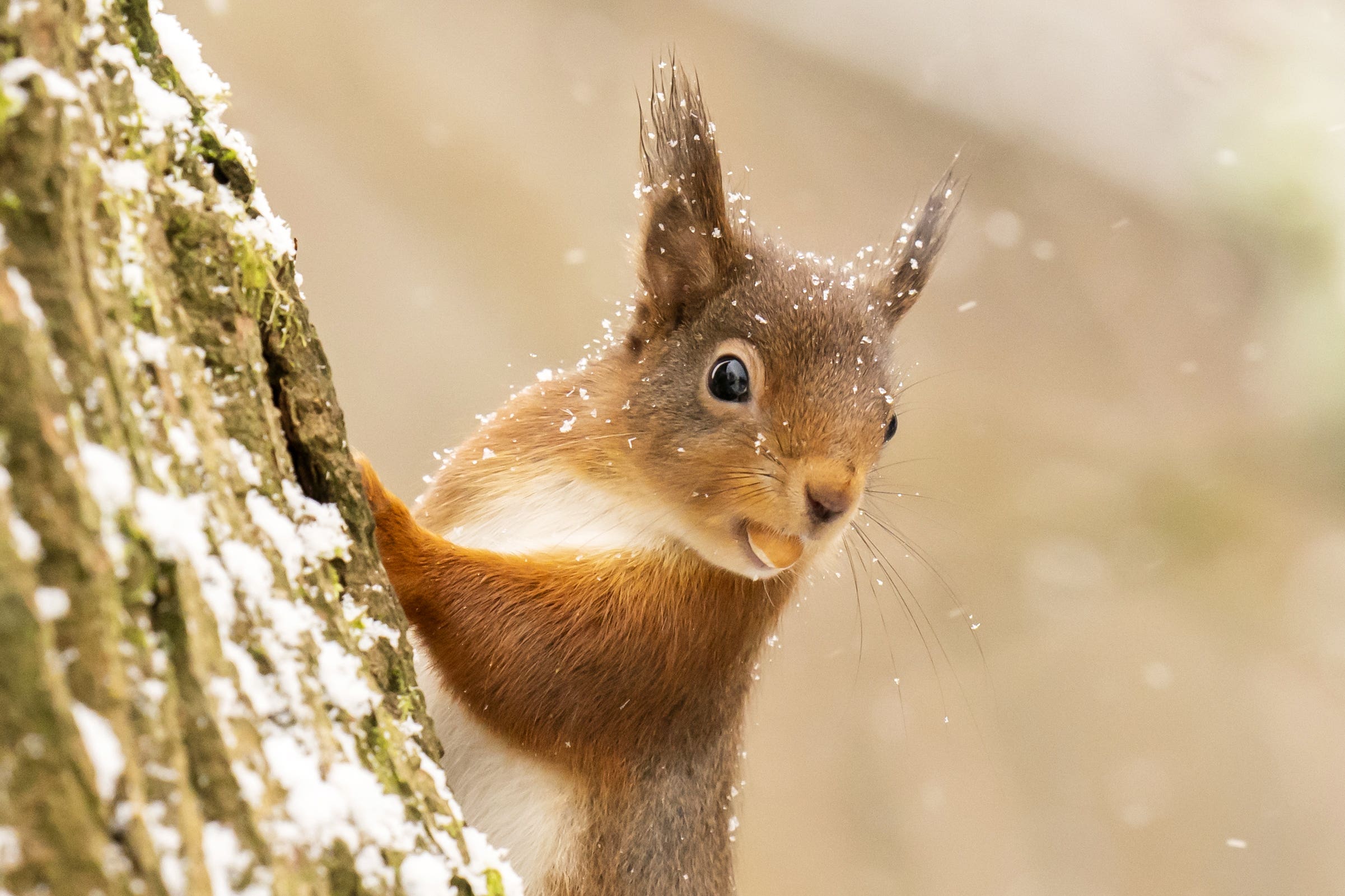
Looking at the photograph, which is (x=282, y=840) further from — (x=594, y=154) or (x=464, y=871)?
(x=594, y=154)

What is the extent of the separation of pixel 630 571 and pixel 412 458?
262 cm

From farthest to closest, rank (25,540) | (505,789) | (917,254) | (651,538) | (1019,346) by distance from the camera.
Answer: (1019,346) < (917,254) < (651,538) < (505,789) < (25,540)

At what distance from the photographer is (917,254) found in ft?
6.41

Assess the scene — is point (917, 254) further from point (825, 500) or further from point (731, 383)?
point (825, 500)

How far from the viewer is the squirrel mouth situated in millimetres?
1496

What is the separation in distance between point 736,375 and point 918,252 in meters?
0.56

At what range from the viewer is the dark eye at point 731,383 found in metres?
1.59

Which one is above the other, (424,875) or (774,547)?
(774,547)

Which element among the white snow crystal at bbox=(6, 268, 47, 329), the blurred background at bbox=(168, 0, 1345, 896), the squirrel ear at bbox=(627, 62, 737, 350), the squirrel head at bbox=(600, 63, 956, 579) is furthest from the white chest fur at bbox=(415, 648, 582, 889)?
the blurred background at bbox=(168, 0, 1345, 896)

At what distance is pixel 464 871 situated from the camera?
915 mm

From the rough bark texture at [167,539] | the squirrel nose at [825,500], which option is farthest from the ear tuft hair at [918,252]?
the rough bark texture at [167,539]

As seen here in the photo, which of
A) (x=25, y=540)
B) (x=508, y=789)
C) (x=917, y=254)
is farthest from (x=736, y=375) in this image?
(x=25, y=540)

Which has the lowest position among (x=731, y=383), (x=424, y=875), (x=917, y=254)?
(x=424, y=875)

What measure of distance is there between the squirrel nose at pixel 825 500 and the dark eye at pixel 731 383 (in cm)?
19
